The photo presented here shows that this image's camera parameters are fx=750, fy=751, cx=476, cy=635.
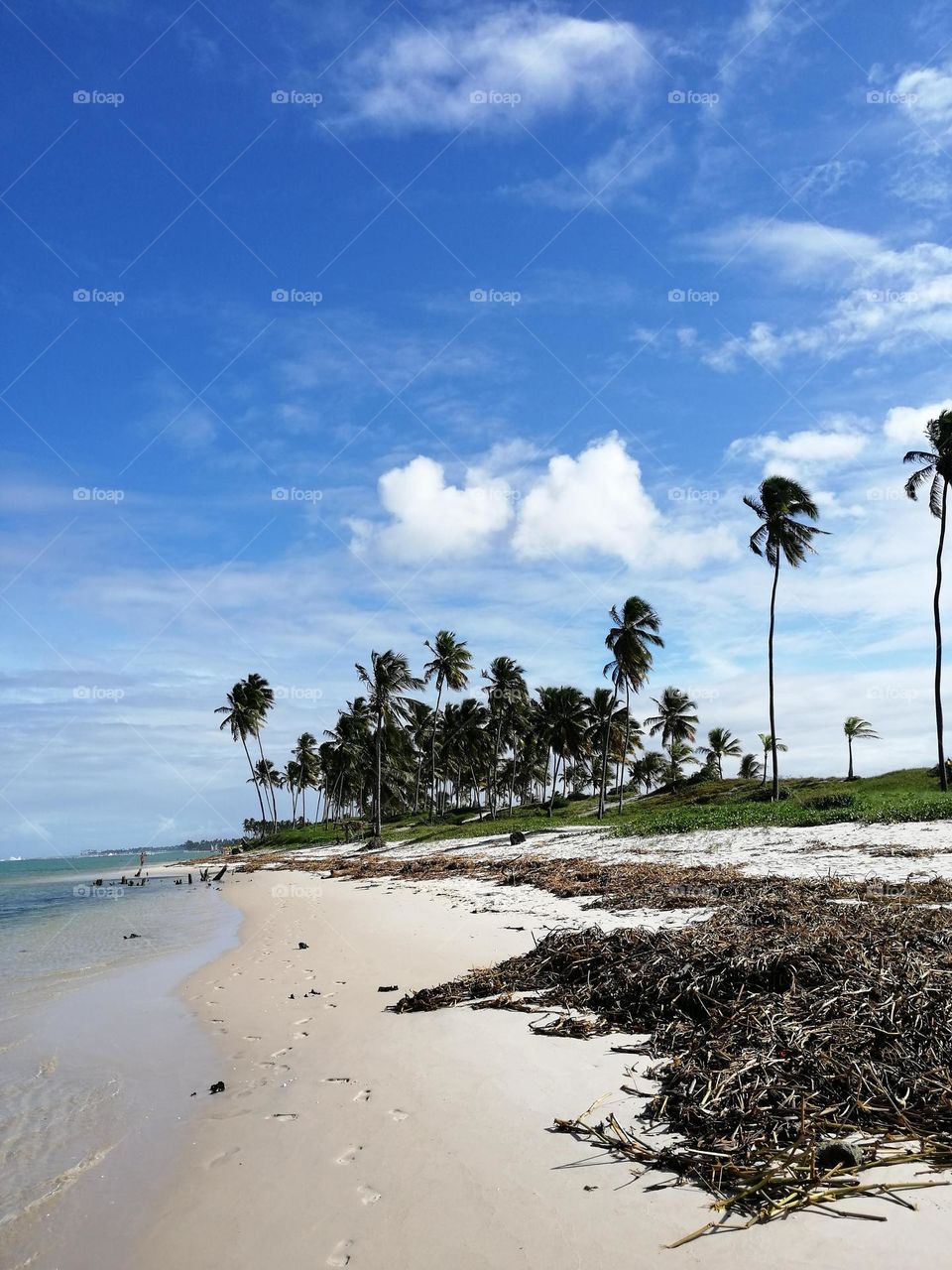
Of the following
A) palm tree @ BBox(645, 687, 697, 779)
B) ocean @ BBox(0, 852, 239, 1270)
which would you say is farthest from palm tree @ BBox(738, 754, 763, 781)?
ocean @ BBox(0, 852, 239, 1270)

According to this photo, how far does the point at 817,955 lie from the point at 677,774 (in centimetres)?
7947

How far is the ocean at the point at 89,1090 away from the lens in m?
4.78

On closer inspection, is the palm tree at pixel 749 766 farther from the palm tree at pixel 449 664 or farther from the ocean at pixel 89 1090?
the ocean at pixel 89 1090

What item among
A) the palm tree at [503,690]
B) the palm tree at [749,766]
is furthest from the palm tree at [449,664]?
the palm tree at [749,766]

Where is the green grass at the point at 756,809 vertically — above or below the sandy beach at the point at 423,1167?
below

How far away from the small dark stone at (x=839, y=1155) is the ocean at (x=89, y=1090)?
13.0 feet

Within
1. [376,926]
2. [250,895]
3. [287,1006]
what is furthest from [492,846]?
[287,1006]

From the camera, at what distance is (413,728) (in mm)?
83312

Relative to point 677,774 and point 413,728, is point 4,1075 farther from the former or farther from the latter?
point 677,774

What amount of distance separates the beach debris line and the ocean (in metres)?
2.82

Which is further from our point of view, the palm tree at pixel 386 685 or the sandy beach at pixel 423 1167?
the palm tree at pixel 386 685

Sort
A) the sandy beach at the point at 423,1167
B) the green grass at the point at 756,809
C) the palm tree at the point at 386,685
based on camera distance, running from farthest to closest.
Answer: the palm tree at the point at 386,685 < the green grass at the point at 756,809 < the sandy beach at the point at 423,1167

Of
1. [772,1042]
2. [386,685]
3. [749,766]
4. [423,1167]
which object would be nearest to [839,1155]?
[772,1042]

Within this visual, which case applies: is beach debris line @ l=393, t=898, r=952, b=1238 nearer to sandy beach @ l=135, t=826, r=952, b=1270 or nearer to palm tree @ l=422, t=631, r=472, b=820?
sandy beach @ l=135, t=826, r=952, b=1270
